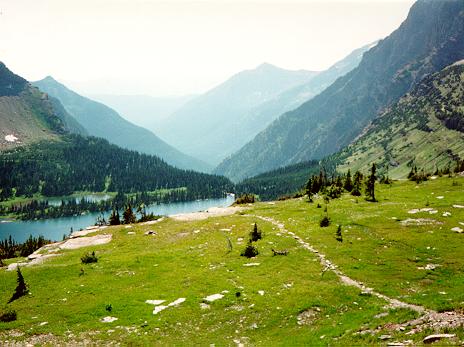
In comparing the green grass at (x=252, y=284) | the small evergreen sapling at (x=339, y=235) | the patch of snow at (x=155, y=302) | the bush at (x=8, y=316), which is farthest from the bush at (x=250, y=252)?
the bush at (x=8, y=316)

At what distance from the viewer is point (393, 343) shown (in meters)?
22.2

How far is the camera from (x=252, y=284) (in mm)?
38812

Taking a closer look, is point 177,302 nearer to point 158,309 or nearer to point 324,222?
point 158,309

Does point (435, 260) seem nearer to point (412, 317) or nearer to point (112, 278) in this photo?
point (412, 317)

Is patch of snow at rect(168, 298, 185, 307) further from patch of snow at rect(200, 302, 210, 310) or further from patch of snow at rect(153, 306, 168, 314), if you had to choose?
patch of snow at rect(200, 302, 210, 310)

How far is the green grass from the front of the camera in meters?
30.4

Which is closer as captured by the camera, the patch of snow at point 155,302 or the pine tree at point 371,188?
the patch of snow at point 155,302

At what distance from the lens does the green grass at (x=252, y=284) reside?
3038 centimetres

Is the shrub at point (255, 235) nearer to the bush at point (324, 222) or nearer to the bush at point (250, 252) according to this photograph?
the bush at point (250, 252)

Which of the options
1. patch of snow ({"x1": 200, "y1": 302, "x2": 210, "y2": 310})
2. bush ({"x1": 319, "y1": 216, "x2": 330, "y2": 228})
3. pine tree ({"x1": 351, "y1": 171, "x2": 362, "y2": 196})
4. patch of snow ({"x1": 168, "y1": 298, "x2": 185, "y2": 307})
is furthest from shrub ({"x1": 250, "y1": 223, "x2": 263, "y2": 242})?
pine tree ({"x1": 351, "y1": 171, "x2": 362, "y2": 196})

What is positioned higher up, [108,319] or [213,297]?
[213,297]

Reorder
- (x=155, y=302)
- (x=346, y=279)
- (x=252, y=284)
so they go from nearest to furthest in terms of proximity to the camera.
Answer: (x=155, y=302)
(x=346, y=279)
(x=252, y=284)

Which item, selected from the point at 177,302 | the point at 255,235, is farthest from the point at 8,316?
the point at 255,235

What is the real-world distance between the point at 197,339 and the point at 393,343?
47.0ft
